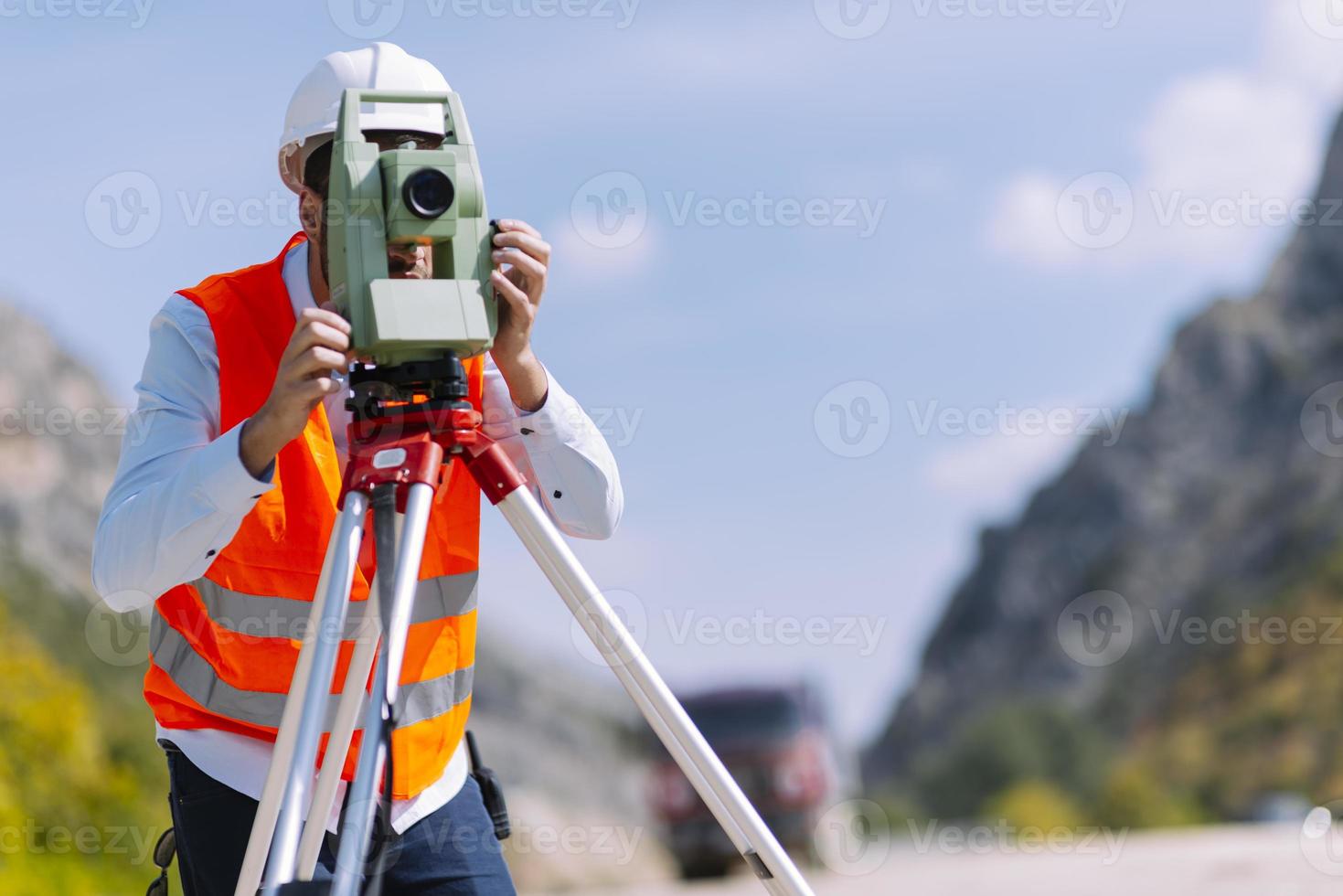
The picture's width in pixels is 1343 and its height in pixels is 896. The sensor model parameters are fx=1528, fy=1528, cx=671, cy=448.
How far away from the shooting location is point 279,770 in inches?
79.4

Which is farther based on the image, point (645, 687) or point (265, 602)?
point (265, 602)

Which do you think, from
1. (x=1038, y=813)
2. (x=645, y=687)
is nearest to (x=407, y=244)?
(x=645, y=687)

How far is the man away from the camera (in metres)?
2.14

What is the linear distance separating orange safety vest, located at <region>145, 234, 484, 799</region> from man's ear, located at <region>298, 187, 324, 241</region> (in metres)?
0.12

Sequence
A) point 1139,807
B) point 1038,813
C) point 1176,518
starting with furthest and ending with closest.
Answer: point 1176,518 < point 1038,813 < point 1139,807

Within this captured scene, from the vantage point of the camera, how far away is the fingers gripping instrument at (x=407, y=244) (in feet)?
6.88

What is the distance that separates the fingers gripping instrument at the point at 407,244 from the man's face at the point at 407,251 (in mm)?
25

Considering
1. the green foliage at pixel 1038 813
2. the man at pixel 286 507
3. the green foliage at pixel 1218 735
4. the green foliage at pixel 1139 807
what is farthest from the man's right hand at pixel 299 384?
the green foliage at pixel 1218 735

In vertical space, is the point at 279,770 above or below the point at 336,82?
below

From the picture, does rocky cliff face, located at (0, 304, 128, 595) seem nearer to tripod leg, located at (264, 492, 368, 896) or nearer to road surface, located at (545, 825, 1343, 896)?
road surface, located at (545, 825, 1343, 896)

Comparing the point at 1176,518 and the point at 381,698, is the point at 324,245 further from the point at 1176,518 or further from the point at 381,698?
the point at 1176,518

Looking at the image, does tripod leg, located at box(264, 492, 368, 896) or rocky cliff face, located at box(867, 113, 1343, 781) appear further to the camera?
rocky cliff face, located at box(867, 113, 1343, 781)

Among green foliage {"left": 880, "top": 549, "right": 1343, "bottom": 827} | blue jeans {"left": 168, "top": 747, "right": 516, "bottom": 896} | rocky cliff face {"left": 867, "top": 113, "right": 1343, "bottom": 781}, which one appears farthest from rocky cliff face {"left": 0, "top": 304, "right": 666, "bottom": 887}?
rocky cliff face {"left": 867, "top": 113, "right": 1343, "bottom": 781}

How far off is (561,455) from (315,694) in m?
0.69
